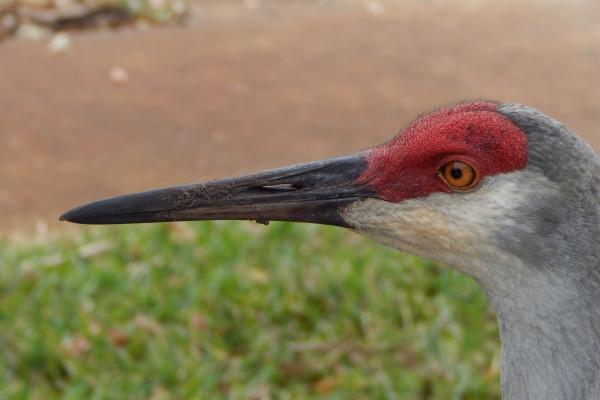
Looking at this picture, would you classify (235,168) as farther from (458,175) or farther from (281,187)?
(458,175)

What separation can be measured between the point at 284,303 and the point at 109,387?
3.15 ft

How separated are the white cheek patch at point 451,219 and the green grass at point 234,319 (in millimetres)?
1871

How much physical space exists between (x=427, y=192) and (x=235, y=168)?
155 inches

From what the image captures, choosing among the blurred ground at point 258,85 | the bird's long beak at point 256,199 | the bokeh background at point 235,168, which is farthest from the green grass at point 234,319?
the bird's long beak at point 256,199

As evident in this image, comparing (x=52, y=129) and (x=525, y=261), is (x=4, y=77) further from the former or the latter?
(x=525, y=261)

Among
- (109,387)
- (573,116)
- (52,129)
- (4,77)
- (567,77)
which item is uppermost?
(567,77)

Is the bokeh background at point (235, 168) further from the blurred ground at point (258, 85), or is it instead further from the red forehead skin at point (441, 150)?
the red forehead skin at point (441, 150)

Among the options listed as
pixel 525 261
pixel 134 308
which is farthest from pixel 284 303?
pixel 525 261

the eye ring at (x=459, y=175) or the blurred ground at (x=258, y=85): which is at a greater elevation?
the blurred ground at (x=258, y=85)

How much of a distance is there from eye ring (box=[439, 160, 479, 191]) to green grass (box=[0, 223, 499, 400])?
2.03 meters

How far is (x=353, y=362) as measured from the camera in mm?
4246

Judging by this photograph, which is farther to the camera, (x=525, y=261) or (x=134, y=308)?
(x=134, y=308)

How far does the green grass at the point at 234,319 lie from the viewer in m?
4.10

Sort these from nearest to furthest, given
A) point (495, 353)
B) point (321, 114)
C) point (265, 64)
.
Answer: point (495, 353) → point (321, 114) → point (265, 64)
